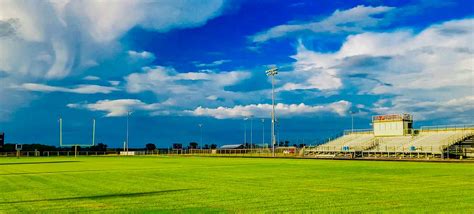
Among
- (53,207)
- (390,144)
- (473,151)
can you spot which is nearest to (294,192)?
(53,207)

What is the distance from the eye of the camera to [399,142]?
238 feet

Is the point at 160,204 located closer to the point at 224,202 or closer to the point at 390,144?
the point at 224,202

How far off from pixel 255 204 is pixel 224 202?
36.0 inches

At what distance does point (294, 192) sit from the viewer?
15.1 meters

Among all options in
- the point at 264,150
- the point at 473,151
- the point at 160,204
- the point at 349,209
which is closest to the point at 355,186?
the point at 349,209

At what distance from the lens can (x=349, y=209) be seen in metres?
11.3

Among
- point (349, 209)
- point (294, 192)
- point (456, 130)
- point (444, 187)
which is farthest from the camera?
point (456, 130)

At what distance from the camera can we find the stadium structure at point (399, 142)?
59656mm

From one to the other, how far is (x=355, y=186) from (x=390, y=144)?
5795cm

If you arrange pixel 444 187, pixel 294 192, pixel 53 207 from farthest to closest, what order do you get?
pixel 444 187 < pixel 294 192 < pixel 53 207

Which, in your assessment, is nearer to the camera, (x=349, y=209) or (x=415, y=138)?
(x=349, y=209)

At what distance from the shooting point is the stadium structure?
196 feet

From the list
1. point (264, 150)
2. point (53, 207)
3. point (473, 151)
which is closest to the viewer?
point (53, 207)

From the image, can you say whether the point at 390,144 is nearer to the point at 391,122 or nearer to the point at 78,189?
the point at 391,122
